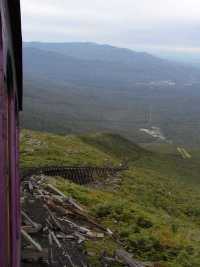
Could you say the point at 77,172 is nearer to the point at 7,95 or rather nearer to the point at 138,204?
the point at 138,204

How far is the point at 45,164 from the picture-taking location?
103 feet

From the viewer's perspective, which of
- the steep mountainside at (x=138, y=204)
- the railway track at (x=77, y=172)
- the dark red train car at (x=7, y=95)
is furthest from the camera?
the railway track at (x=77, y=172)

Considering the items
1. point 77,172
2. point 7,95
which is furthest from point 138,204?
point 7,95

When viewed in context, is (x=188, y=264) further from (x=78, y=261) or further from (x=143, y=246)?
(x=78, y=261)

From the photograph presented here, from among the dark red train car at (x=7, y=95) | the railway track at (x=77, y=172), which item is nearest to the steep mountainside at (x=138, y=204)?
the railway track at (x=77, y=172)

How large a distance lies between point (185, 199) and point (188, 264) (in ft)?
67.2

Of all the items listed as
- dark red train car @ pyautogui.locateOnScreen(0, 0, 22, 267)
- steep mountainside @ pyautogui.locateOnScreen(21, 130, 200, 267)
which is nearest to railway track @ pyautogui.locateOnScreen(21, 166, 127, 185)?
steep mountainside @ pyautogui.locateOnScreen(21, 130, 200, 267)

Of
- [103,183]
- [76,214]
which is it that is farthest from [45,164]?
[76,214]

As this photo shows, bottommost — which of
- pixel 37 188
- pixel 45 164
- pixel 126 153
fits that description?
pixel 126 153

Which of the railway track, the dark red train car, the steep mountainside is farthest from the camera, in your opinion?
the railway track

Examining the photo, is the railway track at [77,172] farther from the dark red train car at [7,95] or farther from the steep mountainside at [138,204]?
the dark red train car at [7,95]

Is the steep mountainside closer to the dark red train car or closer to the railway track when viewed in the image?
the railway track

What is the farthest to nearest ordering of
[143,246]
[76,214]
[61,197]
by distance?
[61,197]
[76,214]
[143,246]

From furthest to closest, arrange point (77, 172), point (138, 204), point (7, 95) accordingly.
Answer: point (77, 172) → point (138, 204) → point (7, 95)
